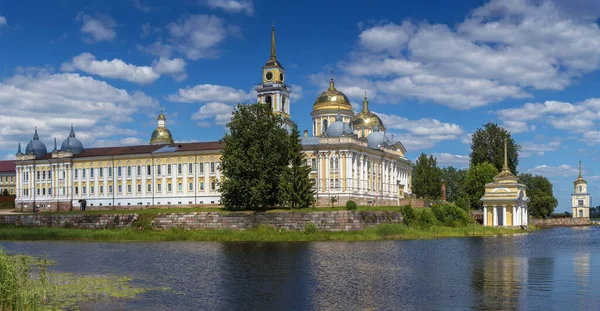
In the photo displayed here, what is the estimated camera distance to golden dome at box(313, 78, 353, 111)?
113375mm

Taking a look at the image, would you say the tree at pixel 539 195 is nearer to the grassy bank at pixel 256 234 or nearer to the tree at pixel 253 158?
the grassy bank at pixel 256 234

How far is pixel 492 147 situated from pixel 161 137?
59740 millimetres

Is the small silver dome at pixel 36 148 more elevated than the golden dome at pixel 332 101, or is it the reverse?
the golden dome at pixel 332 101

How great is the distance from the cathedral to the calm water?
1381 inches

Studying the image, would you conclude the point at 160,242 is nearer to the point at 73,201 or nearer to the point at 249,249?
the point at 249,249

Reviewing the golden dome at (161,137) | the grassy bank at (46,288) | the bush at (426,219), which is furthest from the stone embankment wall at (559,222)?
the grassy bank at (46,288)

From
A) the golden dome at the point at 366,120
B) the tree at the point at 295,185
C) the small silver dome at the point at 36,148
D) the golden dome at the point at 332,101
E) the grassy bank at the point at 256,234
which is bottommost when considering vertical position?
the grassy bank at the point at 256,234

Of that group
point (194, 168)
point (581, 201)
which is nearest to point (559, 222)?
point (581, 201)

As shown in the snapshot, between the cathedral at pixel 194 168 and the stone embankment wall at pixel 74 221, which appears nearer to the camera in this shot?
the stone embankment wall at pixel 74 221

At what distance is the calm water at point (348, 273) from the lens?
29.0m

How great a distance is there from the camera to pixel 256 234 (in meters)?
68.8

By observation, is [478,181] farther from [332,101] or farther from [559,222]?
[559,222]

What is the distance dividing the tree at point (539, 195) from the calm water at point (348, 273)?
223 ft

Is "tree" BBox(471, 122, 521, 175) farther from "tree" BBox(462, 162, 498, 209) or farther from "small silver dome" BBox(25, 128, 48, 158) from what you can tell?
"small silver dome" BBox(25, 128, 48, 158)
